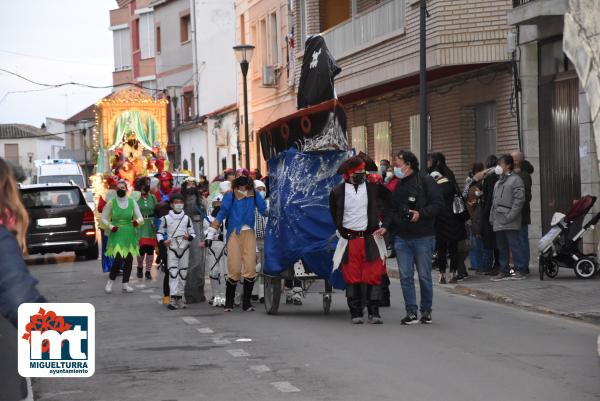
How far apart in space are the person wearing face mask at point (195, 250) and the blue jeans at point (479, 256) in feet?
15.8

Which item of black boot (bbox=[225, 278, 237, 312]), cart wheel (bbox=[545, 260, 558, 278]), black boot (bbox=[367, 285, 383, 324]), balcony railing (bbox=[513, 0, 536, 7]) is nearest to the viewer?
black boot (bbox=[367, 285, 383, 324])

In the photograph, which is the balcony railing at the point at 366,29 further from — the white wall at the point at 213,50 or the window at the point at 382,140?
the white wall at the point at 213,50

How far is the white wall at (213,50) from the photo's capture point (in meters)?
52.2

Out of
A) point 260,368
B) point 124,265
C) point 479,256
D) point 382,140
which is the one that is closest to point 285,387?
point 260,368

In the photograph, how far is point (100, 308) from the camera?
16.1 m

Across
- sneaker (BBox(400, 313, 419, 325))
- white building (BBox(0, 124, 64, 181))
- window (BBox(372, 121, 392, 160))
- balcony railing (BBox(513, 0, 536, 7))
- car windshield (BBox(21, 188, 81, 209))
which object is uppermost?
white building (BBox(0, 124, 64, 181))

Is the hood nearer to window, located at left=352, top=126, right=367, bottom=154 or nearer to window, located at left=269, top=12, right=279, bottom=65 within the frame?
window, located at left=352, top=126, right=367, bottom=154

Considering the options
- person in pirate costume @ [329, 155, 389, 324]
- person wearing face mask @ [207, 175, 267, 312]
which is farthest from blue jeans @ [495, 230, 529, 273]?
person in pirate costume @ [329, 155, 389, 324]

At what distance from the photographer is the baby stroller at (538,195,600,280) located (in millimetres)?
17359

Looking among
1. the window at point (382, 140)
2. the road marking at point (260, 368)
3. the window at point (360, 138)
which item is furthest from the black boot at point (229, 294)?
the window at point (360, 138)

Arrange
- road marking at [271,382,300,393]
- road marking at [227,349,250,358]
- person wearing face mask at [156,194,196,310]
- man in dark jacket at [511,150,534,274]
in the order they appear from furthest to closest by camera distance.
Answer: man in dark jacket at [511,150,534,274]
person wearing face mask at [156,194,196,310]
road marking at [227,349,250,358]
road marking at [271,382,300,393]

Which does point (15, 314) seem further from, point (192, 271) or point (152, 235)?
point (152, 235)

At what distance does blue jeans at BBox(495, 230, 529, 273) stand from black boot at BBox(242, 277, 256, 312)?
4.59 metres

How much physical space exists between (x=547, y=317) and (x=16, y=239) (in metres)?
10.1
